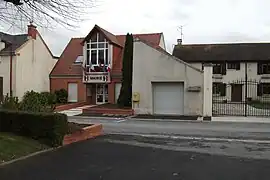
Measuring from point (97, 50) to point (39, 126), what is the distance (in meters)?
22.6

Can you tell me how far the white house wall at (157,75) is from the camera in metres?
25.0

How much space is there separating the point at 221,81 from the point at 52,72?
19.8 meters

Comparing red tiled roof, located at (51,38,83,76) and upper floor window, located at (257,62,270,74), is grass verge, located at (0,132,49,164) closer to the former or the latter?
red tiled roof, located at (51,38,83,76)

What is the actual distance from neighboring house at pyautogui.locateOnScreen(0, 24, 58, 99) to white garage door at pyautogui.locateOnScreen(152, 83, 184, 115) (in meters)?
11.5

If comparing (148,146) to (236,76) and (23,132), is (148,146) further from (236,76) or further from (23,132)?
(236,76)

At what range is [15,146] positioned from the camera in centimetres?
978

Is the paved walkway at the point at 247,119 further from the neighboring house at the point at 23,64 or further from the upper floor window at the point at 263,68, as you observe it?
the upper floor window at the point at 263,68

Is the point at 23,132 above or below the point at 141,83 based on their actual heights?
below

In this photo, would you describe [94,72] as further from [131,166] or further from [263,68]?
[131,166]

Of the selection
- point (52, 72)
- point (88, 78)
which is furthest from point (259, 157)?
point (52, 72)

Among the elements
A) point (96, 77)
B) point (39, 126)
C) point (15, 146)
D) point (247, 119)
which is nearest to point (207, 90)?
point (247, 119)

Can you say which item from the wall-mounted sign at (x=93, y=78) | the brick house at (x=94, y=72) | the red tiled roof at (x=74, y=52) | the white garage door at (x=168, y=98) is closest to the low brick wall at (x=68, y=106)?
the brick house at (x=94, y=72)

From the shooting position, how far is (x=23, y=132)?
1127cm

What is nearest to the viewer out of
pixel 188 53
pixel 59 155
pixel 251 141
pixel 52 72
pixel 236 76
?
pixel 59 155
